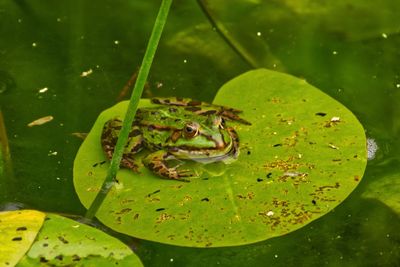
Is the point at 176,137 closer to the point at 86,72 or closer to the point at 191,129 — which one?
the point at 191,129

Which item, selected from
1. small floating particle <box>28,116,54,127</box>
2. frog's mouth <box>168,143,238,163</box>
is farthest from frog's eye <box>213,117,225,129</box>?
small floating particle <box>28,116,54,127</box>

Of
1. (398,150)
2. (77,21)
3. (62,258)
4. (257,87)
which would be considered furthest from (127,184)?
(77,21)

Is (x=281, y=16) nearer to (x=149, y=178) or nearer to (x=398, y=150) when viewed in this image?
(x=398, y=150)

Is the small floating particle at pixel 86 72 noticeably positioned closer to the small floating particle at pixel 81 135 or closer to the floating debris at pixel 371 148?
the small floating particle at pixel 81 135

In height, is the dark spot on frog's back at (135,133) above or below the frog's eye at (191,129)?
below

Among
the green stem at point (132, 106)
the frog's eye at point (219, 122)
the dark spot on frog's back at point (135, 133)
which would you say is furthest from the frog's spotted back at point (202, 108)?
the green stem at point (132, 106)
